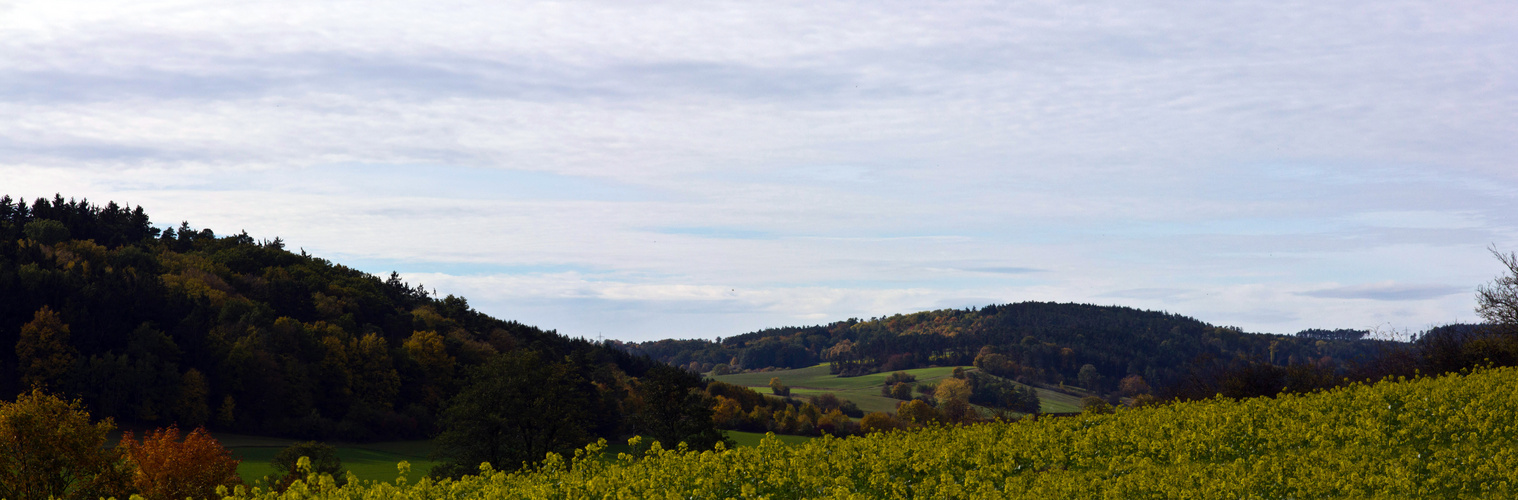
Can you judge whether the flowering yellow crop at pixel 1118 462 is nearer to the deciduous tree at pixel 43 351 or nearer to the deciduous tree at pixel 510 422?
the deciduous tree at pixel 510 422

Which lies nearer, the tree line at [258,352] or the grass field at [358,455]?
the tree line at [258,352]

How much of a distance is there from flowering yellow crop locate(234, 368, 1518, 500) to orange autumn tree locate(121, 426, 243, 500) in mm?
30344

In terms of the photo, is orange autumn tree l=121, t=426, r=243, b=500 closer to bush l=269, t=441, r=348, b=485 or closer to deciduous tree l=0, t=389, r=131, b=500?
bush l=269, t=441, r=348, b=485

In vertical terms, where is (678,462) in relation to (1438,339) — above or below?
below

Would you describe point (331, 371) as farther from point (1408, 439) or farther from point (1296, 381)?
point (1408, 439)

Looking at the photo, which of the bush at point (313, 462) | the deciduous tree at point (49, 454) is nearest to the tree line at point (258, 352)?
the bush at point (313, 462)

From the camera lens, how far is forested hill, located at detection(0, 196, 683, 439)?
82.6 m

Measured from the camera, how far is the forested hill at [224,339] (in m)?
82.6

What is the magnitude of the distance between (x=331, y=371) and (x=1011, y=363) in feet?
420

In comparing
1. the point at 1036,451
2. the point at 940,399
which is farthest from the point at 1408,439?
the point at 940,399

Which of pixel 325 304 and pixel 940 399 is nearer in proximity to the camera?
pixel 325 304

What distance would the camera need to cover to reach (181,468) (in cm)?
4591

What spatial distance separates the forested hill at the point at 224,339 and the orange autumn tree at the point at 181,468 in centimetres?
2456

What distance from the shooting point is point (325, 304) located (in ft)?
393
